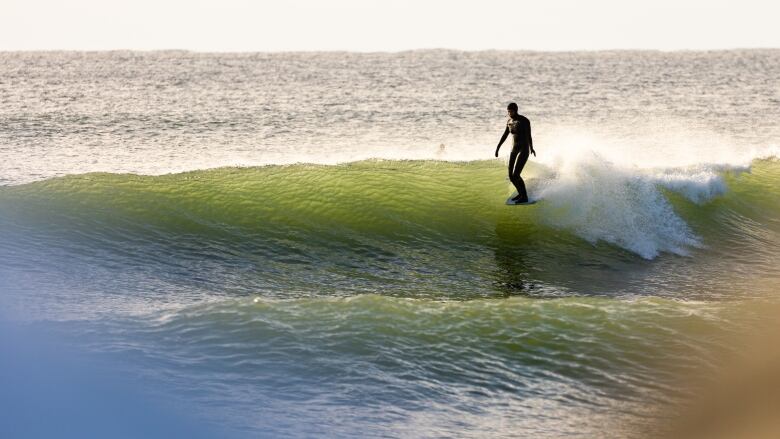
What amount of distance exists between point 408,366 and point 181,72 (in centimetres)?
5361

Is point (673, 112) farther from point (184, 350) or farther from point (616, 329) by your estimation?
point (184, 350)

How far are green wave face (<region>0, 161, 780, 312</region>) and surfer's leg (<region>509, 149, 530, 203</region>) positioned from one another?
362 mm

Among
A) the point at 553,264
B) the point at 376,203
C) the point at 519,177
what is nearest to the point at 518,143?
the point at 519,177

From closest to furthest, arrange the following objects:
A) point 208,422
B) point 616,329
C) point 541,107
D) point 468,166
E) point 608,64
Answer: point 208,422, point 616,329, point 468,166, point 541,107, point 608,64

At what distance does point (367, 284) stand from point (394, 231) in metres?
2.80

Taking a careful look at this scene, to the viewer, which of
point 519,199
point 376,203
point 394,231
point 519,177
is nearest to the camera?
point 394,231

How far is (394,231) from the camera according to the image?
15.7 m

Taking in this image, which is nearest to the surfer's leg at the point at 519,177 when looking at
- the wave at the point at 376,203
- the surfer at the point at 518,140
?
the surfer at the point at 518,140

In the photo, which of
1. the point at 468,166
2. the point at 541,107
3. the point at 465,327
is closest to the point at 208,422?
the point at 465,327

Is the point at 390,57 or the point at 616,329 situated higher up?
the point at 390,57

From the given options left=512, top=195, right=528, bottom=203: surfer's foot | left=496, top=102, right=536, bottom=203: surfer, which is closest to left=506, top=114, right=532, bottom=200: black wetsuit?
left=496, top=102, right=536, bottom=203: surfer

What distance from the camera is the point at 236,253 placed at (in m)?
14.3

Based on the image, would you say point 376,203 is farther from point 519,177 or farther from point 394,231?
point 519,177

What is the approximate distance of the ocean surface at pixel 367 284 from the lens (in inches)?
337
